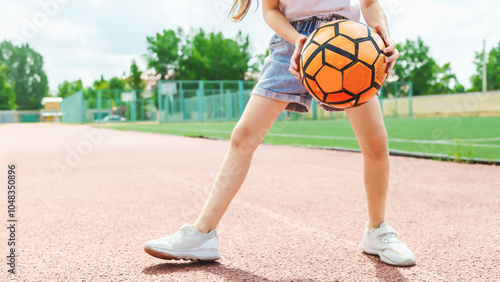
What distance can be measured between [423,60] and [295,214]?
67439 millimetres

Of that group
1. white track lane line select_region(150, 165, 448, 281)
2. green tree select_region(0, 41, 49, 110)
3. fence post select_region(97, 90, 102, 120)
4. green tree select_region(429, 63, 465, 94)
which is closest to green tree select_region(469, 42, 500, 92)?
green tree select_region(429, 63, 465, 94)

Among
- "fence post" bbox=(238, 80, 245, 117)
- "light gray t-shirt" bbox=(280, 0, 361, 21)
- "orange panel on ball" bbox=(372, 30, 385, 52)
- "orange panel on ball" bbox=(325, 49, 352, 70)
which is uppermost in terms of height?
"fence post" bbox=(238, 80, 245, 117)

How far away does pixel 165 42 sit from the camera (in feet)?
210

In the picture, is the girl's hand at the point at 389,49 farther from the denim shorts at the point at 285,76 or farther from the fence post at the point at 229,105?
the fence post at the point at 229,105

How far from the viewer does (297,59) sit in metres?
2.30

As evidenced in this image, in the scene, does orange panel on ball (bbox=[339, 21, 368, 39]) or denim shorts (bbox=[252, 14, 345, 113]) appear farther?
denim shorts (bbox=[252, 14, 345, 113])

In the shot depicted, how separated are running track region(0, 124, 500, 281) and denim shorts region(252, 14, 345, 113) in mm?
870

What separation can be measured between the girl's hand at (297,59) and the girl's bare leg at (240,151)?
9.5 inches

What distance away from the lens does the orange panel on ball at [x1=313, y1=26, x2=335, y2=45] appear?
7.23ft

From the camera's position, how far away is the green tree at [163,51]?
209 ft

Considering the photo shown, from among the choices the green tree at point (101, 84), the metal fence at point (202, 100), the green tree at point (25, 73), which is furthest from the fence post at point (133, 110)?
the green tree at point (101, 84)

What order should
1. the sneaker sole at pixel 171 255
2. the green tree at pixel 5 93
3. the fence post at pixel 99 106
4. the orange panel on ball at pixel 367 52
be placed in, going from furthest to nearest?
the green tree at pixel 5 93 < the fence post at pixel 99 106 < the sneaker sole at pixel 171 255 < the orange panel on ball at pixel 367 52

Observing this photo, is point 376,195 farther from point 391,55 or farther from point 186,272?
point 186,272

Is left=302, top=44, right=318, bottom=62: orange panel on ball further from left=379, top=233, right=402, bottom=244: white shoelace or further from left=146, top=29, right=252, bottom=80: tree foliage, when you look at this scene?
left=146, top=29, right=252, bottom=80: tree foliage
